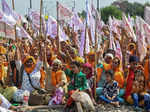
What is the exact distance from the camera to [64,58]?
812cm

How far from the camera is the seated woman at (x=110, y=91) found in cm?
672

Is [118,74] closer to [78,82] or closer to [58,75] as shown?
[78,82]

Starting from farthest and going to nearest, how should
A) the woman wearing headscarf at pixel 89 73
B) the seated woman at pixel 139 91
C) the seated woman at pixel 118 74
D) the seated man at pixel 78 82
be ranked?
the seated woman at pixel 118 74, the woman wearing headscarf at pixel 89 73, the seated woman at pixel 139 91, the seated man at pixel 78 82

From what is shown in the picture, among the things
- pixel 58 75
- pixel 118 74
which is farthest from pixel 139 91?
pixel 58 75

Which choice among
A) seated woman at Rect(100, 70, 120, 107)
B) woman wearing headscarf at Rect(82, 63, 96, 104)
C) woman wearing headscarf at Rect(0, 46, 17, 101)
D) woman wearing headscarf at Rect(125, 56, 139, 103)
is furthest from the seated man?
woman wearing headscarf at Rect(0, 46, 17, 101)

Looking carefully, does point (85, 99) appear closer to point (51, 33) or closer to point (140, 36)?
point (140, 36)

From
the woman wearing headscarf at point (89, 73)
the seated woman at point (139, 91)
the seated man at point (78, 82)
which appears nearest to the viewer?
the seated man at point (78, 82)

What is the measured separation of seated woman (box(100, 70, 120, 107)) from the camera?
6723 millimetres

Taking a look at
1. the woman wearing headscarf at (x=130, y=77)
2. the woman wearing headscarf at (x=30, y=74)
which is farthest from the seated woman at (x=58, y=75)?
the woman wearing headscarf at (x=130, y=77)

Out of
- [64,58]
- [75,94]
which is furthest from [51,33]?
[75,94]

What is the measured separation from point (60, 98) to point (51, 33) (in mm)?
4396

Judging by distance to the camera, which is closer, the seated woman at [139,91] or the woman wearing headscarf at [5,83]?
the seated woman at [139,91]

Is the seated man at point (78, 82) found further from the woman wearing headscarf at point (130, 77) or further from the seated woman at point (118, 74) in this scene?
the woman wearing headscarf at point (130, 77)

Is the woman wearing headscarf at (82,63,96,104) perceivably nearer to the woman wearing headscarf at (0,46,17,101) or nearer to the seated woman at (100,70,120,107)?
the seated woman at (100,70,120,107)
